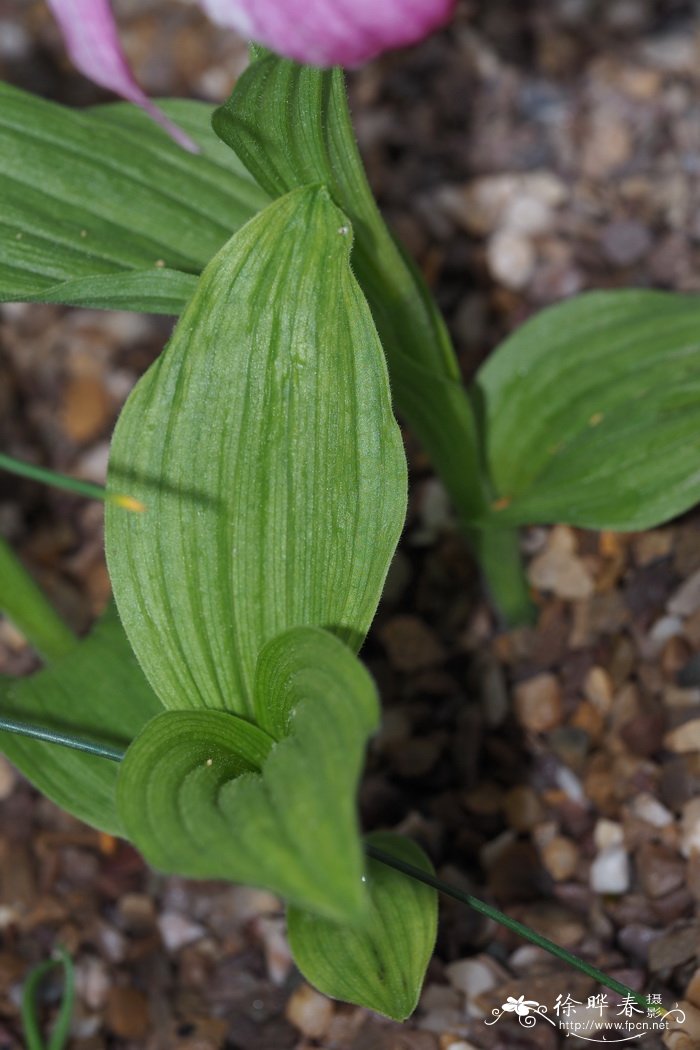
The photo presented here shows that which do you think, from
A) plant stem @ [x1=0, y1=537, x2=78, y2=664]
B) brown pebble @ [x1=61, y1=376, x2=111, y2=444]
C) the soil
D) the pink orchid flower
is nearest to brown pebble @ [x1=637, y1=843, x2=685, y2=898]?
the soil

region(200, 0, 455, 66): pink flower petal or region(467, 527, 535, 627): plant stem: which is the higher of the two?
region(200, 0, 455, 66): pink flower petal

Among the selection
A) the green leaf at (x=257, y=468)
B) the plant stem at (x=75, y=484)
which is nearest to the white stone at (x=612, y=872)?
the green leaf at (x=257, y=468)

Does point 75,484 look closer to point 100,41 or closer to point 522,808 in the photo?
point 100,41

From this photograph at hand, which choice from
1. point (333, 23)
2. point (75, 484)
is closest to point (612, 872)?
point (75, 484)

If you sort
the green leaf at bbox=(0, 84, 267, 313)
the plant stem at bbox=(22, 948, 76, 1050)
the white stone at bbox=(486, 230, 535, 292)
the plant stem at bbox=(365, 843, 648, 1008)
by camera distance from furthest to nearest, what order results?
the white stone at bbox=(486, 230, 535, 292) → the plant stem at bbox=(22, 948, 76, 1050) → the green leaf at bbox=(0, 84, 267, 313) → the plant stem at bbox=(365, 843, 648, 1008)

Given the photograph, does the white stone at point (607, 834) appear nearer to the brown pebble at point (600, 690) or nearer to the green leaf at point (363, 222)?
the brown pebble at point (600, 690)

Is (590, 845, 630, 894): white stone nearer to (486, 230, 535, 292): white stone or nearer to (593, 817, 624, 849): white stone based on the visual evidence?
(593, 817, 624, 849): white stone

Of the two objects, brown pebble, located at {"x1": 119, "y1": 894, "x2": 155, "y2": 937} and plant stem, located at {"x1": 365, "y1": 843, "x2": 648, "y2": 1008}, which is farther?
brown pebble, located at {"x1": 119, "y1": 894, "x2": 155, "y2": 937}
